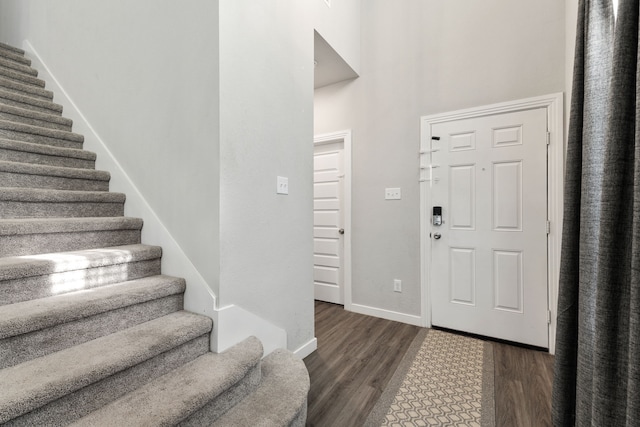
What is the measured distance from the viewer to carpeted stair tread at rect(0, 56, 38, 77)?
2.68m

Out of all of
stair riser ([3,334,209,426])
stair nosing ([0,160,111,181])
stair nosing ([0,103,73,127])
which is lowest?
stair riser ([3,334,209,426])

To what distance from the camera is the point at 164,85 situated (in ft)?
5.96

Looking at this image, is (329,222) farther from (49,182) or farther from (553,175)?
(49,182)

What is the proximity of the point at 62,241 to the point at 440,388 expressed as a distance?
236 cm

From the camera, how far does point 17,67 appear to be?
8.89ft

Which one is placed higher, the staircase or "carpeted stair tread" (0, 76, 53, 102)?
"carpeted stair tread" (0, 76, 53, 102)

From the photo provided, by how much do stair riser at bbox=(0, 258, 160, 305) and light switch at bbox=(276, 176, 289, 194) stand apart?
87cm

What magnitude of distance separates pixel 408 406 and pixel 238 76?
212cm

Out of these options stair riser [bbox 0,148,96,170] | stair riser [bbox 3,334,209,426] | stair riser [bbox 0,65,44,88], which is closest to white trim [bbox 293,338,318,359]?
stair riser [bbox 3,334,209,426]

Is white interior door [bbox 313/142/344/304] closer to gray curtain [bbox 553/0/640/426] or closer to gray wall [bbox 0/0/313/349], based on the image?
gray wall [bbox 0/0/313/349]

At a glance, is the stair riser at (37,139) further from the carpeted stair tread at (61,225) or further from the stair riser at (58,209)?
the carpeted stair tread at (61,225)

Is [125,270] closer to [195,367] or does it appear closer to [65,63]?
[195,367]

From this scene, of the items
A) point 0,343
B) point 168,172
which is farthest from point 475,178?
point 0,343

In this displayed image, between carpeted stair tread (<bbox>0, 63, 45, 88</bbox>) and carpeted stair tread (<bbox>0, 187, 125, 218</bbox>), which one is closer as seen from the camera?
carpeted stair tread (<bbox>0, 187, 125, 218</bbox>)
